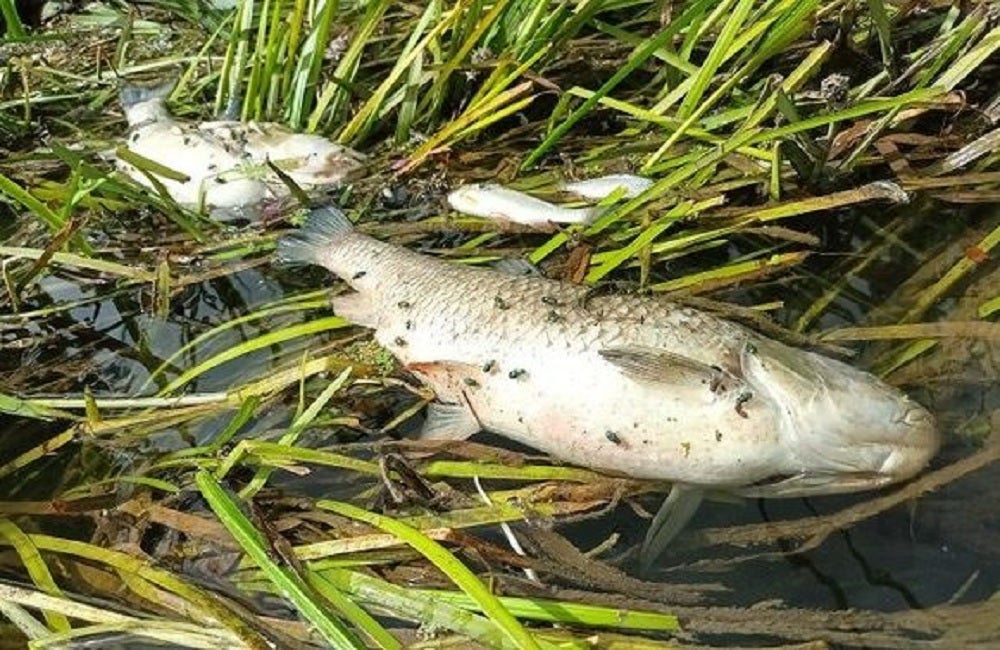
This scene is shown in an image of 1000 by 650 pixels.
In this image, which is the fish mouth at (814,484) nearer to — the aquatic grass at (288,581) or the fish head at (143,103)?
the aquatic grass at (288,581)

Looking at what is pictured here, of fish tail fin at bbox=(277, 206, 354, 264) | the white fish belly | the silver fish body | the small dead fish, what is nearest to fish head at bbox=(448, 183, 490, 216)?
the small dead fish

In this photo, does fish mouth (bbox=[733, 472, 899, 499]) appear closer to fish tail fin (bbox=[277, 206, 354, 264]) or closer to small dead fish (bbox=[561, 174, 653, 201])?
small dead fish (bbox=[561, 174, 653, 201])

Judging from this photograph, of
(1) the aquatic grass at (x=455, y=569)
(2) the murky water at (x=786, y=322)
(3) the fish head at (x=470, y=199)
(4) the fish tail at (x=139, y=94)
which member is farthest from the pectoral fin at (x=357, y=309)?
(4) the fish tail at (x=139, y=94)

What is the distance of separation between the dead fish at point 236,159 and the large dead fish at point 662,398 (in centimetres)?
158

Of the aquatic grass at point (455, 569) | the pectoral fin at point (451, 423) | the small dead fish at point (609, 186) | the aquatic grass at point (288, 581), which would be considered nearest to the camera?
the aquatic grass at point (455, 569)

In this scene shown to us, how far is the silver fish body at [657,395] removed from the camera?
2936 mm

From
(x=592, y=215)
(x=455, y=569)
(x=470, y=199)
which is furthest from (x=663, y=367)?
(x=470, y=199)

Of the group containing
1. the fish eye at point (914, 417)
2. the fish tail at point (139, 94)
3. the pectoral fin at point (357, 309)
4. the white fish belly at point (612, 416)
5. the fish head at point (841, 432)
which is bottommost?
the fish tail at point (139, 94)

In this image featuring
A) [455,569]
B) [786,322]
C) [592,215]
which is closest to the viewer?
[455,569]

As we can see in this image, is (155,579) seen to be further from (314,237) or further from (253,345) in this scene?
(314,237)

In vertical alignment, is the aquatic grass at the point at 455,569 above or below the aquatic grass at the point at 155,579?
above

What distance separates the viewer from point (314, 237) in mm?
4035

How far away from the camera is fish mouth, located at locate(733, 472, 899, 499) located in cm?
293

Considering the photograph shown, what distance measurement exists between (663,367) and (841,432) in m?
0.47
